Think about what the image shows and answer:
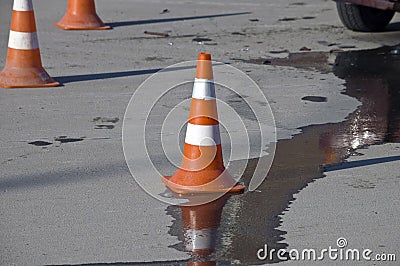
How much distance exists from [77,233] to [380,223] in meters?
1.78

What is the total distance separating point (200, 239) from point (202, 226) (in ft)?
0.75

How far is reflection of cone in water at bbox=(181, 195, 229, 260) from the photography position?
16.5ft

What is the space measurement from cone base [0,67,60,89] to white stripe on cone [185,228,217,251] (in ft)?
12.6

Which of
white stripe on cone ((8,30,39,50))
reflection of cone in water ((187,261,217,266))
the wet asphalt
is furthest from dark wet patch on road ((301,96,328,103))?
reflection of cone in water ((187,261,217,266))

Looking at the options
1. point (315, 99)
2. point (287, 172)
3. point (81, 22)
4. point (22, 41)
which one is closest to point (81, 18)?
point (81, 22)

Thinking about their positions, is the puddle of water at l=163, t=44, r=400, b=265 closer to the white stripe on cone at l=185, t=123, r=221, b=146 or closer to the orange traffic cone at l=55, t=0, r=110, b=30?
the white stripe on cone at l=185, t=123, r=221, b=146

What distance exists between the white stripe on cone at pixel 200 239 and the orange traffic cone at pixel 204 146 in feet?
2.39

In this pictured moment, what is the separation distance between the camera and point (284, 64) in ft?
32.6

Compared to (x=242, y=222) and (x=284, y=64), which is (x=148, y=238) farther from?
(x=284, y=64)

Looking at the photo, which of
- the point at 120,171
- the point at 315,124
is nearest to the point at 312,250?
the point at 120,171

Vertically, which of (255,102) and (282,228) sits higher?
(255,102)

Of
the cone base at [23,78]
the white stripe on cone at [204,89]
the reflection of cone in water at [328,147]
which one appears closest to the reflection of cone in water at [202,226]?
the white stripe on cone at [204,89]

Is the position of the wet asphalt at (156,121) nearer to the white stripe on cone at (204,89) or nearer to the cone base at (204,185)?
the cone base at (204,185)

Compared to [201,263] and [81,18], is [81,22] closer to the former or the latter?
[81,18]
